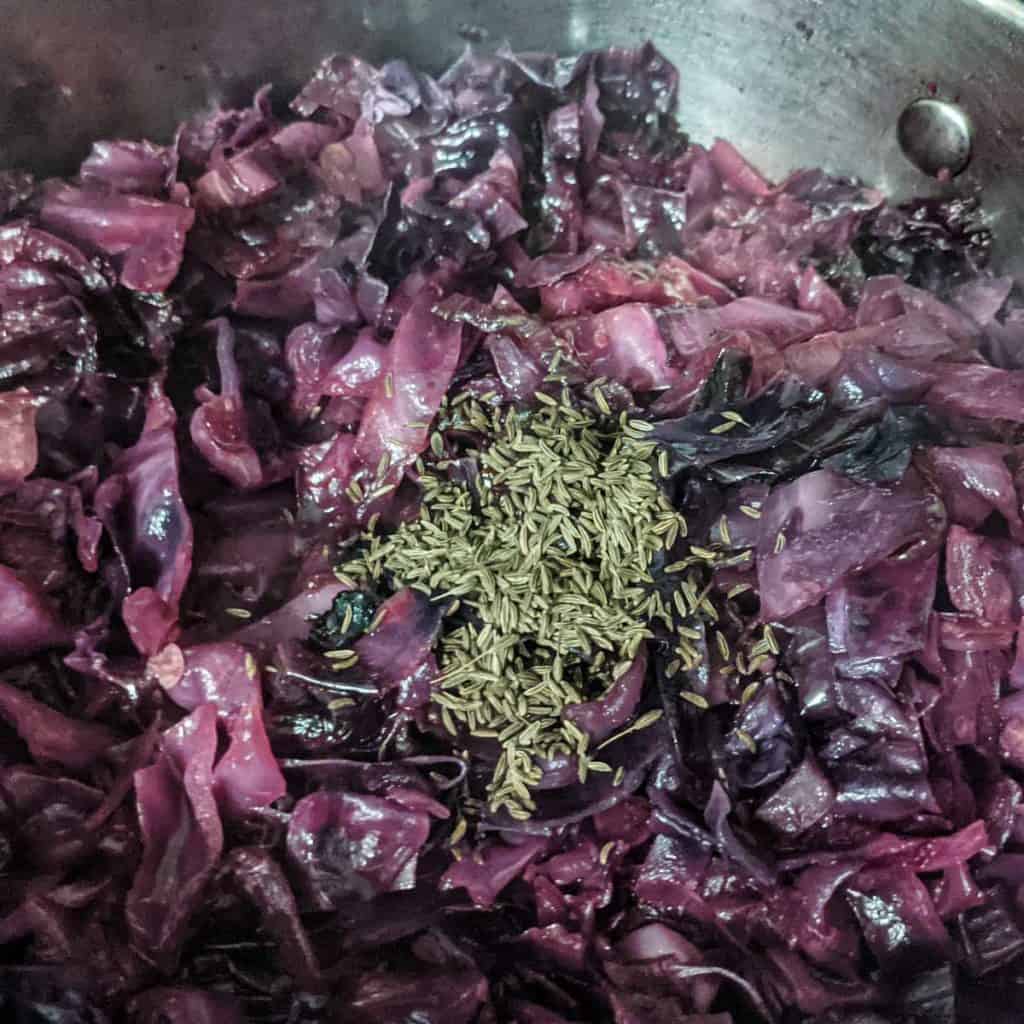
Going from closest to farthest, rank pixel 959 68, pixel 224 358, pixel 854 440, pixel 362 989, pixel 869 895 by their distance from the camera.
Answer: pixel 362 989 → pixel 869 895 → pixel 854 440 → pixel 224 358 → pixel 959 68

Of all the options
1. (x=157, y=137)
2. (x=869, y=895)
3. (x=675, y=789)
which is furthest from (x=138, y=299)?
(x=869, y=895)

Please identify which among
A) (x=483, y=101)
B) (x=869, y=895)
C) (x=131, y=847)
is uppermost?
(x=483, y=101)

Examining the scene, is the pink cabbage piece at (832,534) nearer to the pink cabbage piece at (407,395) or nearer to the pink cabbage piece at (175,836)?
the pink cabbage piece at (407,395)

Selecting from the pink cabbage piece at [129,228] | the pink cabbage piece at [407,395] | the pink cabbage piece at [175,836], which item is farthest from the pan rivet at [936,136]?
the pink cabbage piece at [175,836]

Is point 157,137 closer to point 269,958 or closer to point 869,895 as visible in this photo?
point 269,958

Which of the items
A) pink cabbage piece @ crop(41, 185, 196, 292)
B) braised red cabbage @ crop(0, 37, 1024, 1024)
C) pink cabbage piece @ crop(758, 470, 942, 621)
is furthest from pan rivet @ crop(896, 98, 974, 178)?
pink cabbage piece @ crop(41, 185, 196, 292)

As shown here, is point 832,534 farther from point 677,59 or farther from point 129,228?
point 129,228

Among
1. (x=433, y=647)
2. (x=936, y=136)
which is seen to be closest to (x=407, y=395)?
(x=433, y=647)
